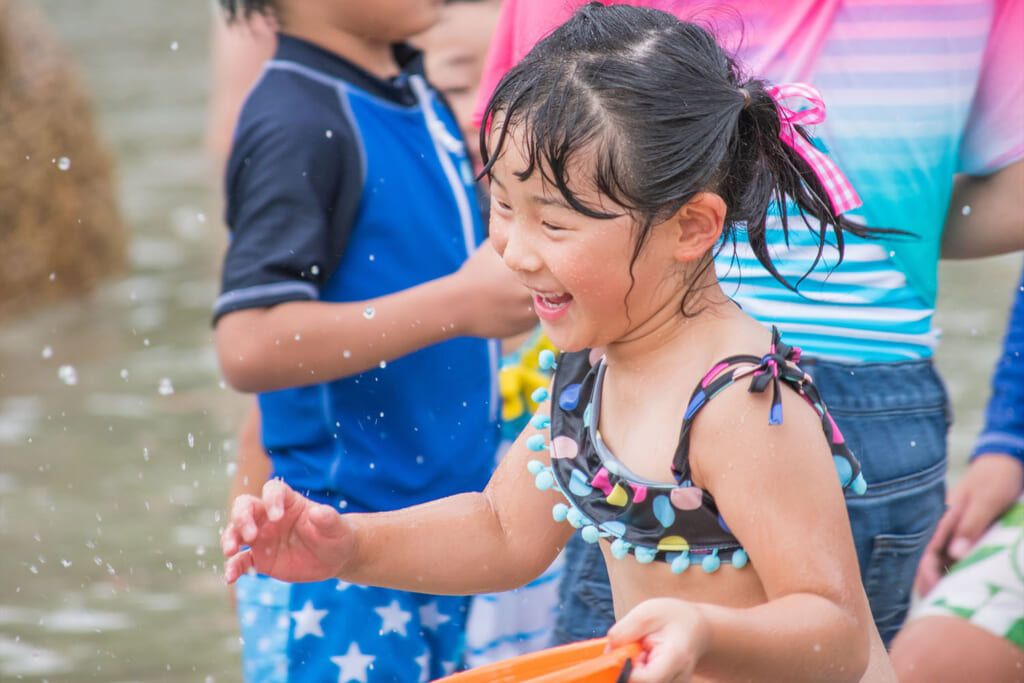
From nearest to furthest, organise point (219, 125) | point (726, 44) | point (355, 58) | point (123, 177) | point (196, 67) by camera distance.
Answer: point (726, 44)
point (355, 58)
point (219, 125)
point (123, 177)
point (196, 67)

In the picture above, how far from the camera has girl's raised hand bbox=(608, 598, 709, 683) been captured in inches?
53.4

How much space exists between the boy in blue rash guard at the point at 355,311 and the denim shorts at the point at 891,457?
0.59 metres

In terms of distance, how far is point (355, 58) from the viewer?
Result: 8.54ft

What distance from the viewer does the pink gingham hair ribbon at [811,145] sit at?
5.77ft

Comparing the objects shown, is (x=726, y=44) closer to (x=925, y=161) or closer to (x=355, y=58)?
(x=925, y=161)

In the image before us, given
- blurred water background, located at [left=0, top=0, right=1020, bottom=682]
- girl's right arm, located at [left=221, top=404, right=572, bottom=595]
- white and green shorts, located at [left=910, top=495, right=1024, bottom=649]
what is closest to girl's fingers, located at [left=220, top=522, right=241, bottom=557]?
girl's right arm, located at [left=221, top=404, right=572, bottom=595]

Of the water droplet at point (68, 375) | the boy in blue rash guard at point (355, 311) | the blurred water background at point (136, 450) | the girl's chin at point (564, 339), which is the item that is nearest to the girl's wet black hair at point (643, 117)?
the girl's chin at point (564, 339)

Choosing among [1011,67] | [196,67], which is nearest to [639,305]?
[1011,67]

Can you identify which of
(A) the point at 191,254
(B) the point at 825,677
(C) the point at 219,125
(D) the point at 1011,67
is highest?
(D) the point at 1011,67

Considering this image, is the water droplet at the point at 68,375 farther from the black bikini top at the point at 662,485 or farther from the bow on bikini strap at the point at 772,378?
the bow on bikini strap at the point at 772,378

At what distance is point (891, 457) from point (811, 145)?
1.79 ft

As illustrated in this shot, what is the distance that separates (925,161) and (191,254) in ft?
20.9

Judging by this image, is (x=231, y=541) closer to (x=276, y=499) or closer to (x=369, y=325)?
(x=276, y=499)

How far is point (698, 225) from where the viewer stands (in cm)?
168
